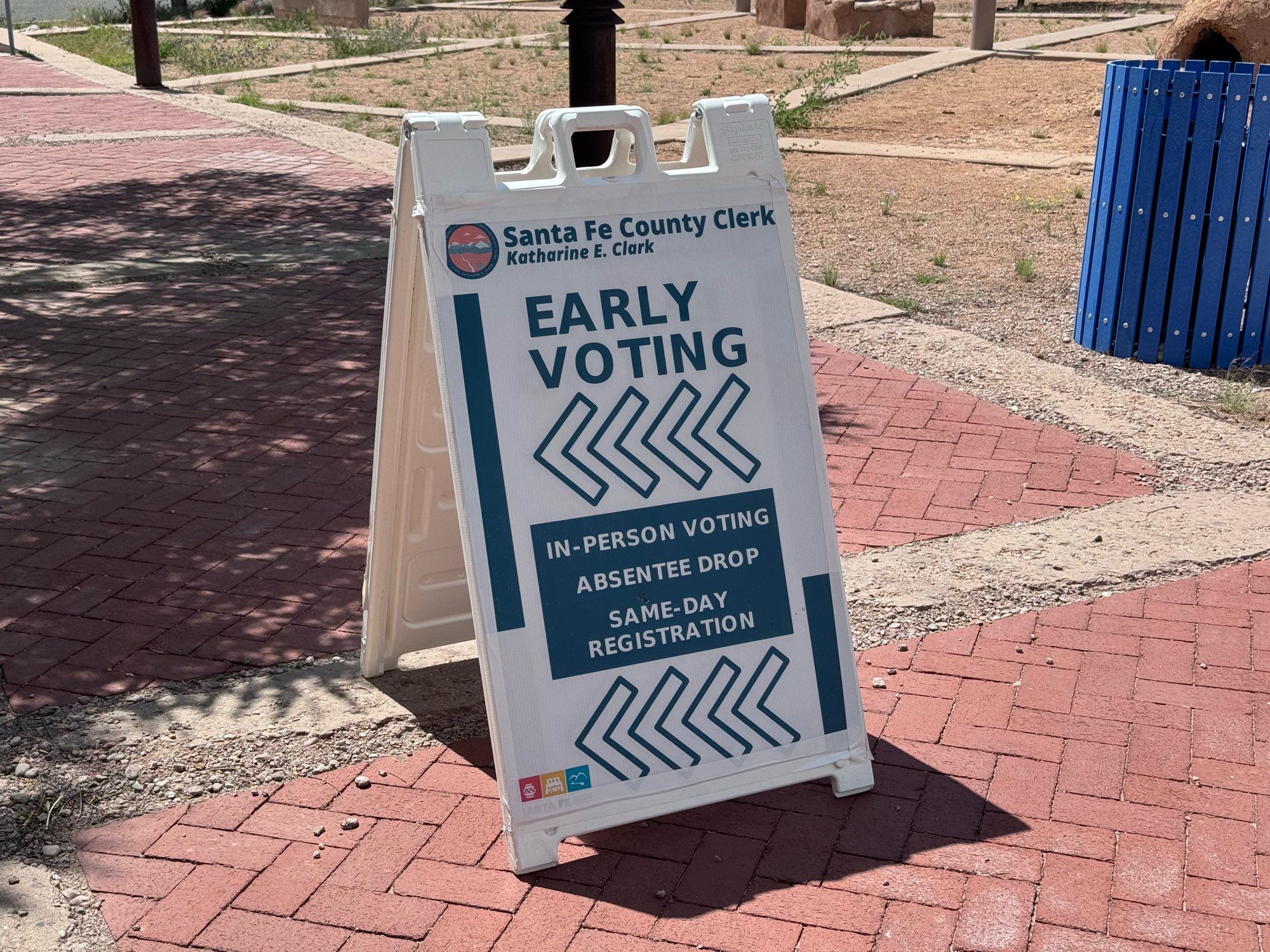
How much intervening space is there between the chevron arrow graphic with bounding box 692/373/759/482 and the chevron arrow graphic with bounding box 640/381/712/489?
4 cm

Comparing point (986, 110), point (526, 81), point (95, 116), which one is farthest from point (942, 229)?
point (95, 116)

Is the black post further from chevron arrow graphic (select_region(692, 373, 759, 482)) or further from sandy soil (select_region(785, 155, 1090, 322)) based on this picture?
sandy soil (select_region(785, 155, 1090, 322))

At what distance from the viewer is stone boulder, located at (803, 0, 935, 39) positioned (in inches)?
922

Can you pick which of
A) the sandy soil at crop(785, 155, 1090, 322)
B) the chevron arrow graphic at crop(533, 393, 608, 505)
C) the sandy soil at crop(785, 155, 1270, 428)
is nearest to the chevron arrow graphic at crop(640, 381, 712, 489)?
the chevron arrow graphic at crop(533, 393, 608, 505)

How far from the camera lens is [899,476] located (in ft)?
18.6

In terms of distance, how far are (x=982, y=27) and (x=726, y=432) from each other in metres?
19.3

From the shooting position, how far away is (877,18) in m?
23.5

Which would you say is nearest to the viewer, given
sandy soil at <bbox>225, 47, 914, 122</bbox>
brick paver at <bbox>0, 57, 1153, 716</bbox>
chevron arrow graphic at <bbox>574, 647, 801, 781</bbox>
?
chevron arrow graphic at <bbox>574, 647, 801, 781</bbox>

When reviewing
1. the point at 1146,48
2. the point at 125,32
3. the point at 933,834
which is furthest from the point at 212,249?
the point at 125,32

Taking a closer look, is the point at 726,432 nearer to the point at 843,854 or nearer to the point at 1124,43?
the point at 843,854

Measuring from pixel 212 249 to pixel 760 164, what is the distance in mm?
6838

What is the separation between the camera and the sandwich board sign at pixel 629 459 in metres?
3.25

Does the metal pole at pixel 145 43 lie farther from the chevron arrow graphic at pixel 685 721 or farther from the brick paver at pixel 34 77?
the chevron arrow graphic at pixel 685 721

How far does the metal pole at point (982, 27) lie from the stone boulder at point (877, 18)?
8.65 feet
